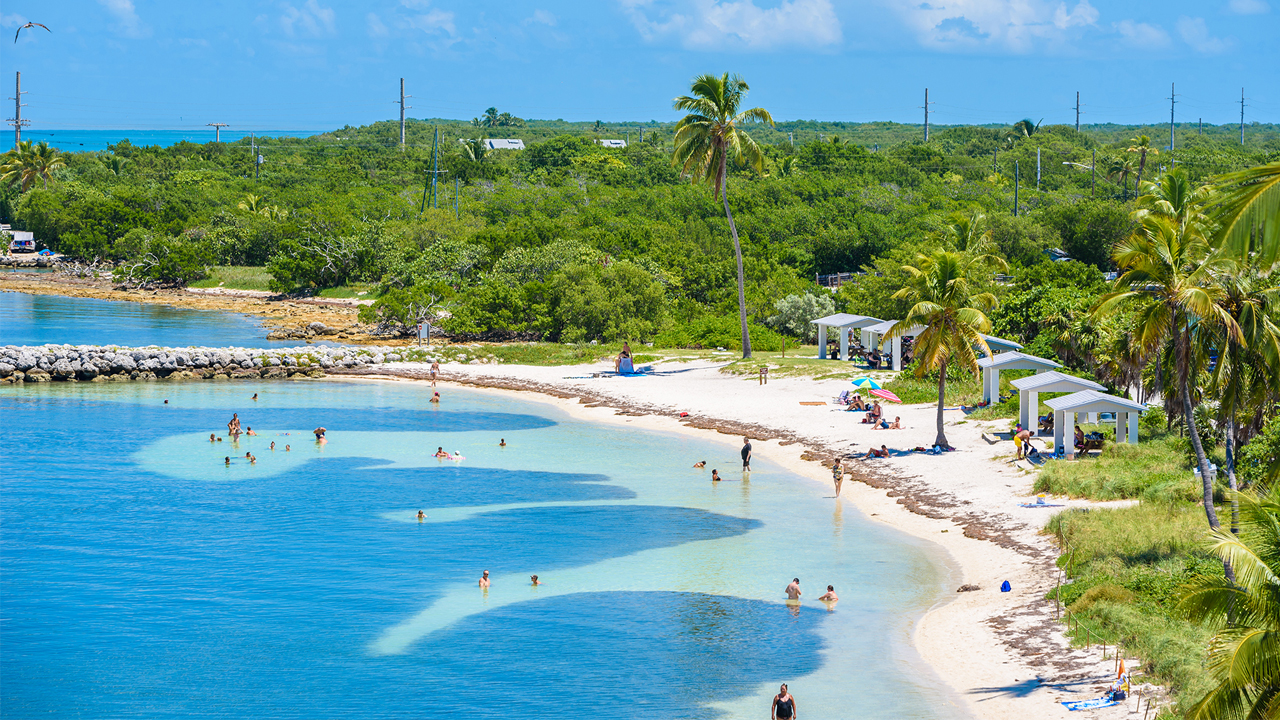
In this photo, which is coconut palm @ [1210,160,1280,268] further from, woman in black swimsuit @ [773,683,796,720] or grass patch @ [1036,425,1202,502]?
grass patch @ [1036,425,1202,502]

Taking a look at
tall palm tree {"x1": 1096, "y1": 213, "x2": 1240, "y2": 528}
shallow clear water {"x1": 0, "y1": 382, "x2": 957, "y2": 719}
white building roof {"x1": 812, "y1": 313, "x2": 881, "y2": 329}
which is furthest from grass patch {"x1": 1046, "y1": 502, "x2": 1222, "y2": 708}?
white building roof {"x1": 812, "y1": 313, "x2": 881, "y2": 329}

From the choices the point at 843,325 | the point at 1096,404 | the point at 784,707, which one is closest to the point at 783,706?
the point at 784,707

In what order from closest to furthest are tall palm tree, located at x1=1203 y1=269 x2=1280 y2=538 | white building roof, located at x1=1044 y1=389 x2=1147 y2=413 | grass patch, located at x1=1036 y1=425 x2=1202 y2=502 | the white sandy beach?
tall palm tree, located at x1=1203 y1=269 x2=1280 y2=538
the white sandy beach
grass patch, located at x1=1036 y1=425 x2=1202 y2=502
white building roof, located at x1=1044 y1=389 x2=1147 y2=413

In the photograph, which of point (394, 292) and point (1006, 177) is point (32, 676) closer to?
point (394, 292)

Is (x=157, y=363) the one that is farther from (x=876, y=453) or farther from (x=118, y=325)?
(x=876, y=453)

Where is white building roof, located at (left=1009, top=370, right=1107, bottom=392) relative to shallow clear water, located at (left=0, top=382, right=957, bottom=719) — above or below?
above

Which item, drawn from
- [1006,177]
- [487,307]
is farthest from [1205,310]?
[1006,177]

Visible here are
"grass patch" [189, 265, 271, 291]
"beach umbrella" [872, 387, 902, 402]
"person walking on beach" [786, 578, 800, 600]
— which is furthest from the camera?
"grass patch" [189, 265, 271, 291]

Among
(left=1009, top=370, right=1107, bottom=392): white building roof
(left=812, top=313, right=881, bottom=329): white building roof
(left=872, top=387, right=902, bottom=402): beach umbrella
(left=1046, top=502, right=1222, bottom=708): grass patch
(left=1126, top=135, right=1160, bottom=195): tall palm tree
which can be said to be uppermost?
(left=1126, top=135, right=1160, bottom=195): tall palm tree

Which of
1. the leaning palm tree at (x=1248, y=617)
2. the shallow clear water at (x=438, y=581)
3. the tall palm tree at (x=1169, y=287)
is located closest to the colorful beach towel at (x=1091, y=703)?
the shallow clear water at (x=438, y=581)
